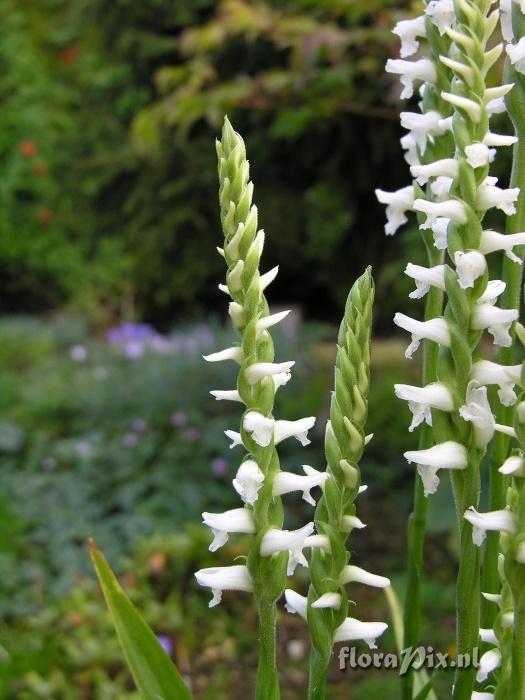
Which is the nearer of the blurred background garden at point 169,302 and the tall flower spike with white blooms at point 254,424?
the tall flower spike with white blooms at point 254,424

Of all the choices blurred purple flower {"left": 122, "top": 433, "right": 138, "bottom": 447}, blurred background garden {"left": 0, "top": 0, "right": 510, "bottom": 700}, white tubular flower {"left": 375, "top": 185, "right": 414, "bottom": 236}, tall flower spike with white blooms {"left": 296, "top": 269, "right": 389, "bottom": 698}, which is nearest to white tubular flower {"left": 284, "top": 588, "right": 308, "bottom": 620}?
tall flower spike with white blooms {"left": 296, "top": 269, "right": 389, "bottom": 698}

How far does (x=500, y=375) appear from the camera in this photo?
0.60m

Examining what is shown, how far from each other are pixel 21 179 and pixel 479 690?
730cm

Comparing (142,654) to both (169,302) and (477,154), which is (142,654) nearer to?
(477,154)

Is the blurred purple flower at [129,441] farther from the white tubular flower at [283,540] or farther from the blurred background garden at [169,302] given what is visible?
the white tubular flower at [283,540]

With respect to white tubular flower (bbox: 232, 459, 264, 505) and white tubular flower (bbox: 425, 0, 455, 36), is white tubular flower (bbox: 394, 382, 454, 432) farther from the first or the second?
white tubular flower (bbox: 425, 0, 455, 36)

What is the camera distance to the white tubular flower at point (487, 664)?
65 cm

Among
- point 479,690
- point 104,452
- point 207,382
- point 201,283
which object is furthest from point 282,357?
point 479,690

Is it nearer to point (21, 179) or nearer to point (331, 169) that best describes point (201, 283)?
point (331, 169)

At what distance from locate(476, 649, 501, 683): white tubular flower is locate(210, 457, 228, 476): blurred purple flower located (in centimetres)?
256

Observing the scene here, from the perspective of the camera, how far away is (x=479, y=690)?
2.48ft

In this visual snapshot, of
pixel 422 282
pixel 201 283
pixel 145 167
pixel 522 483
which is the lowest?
pixel 201 283

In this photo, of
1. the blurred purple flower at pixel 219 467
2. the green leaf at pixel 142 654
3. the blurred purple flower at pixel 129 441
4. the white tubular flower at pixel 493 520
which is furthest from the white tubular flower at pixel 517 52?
the blurred purple flower at pixel 129 441

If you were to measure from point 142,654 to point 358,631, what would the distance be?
236mm
